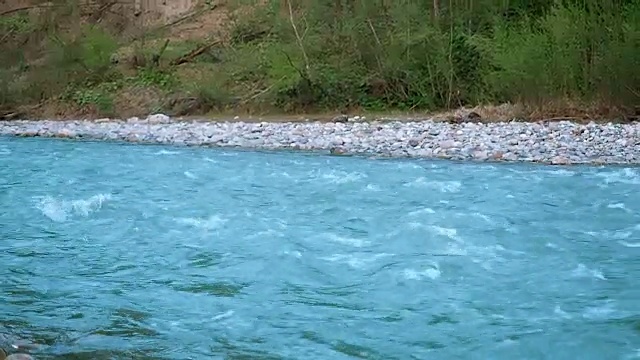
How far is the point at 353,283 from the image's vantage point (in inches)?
226

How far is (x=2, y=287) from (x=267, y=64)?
1426 centimetres

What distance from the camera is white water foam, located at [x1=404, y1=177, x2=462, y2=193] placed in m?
9.16

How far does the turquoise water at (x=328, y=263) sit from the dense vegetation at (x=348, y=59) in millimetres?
5279

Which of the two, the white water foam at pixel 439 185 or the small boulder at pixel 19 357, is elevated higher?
the small boulder at pixel 19 357

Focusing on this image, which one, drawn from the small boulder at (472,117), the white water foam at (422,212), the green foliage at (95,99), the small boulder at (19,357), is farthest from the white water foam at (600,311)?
the green foliage at (95,99)

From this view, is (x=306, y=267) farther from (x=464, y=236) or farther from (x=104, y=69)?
(x=104, y=69)

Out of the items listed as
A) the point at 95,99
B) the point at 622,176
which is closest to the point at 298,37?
the point at 95,99

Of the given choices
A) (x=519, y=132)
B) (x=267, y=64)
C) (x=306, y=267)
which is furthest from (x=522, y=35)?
(x=306, y=267)

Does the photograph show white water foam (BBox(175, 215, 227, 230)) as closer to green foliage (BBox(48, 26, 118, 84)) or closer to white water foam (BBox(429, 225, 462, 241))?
white water foam (BBox(429, 225, 462, 241))

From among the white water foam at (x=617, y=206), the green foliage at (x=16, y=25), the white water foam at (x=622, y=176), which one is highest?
the green foliage at (x=16, y=25)

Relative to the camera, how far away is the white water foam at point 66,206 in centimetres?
833

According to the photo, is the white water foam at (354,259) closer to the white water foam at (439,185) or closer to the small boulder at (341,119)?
the white water foam at (439,185)

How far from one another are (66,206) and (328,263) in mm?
3529

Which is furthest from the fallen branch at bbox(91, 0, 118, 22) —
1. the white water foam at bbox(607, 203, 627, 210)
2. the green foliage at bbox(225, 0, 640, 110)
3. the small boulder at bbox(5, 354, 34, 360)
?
the small boulder at bbox(5, 354, 34, 360)
